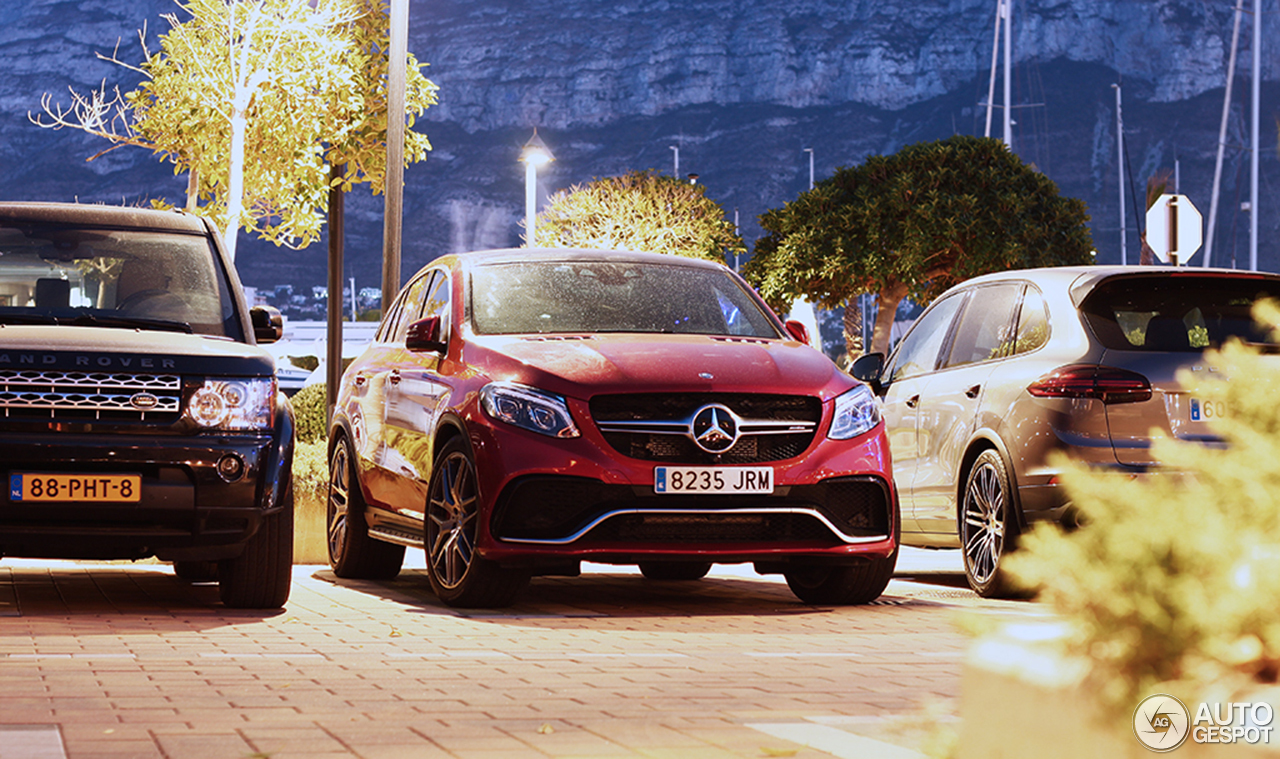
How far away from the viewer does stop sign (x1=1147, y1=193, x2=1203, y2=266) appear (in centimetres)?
1619

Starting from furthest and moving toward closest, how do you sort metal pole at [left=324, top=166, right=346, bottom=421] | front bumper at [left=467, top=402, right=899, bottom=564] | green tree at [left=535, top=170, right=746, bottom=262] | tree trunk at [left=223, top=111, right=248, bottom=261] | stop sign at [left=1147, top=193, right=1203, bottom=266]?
1. green tree at [left=535, top=170, right=746, bottom=262]
2. tree trunk at [left=223, top=111, right=248, bottom=261]
3. metal pole at [left=324, top=166, right=346, bottom=421]
4. stop sign at [left=1147, top=193, right=1203, bottom=266]
5. front bumper at [left=467, top=402, right=899, bottom=564]

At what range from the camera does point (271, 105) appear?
22.9 m

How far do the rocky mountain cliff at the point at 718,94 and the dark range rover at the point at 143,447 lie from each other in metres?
137

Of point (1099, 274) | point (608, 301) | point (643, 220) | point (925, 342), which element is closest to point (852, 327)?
point (643, 220)

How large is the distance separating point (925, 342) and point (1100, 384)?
2433 millimetres

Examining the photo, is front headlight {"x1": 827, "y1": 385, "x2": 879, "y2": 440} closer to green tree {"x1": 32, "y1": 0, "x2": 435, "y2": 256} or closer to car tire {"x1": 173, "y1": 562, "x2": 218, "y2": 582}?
car tire {"x1": 173, "y1": 562, "x2": 218, "y2": 582}

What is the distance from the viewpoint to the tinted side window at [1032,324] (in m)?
9.35

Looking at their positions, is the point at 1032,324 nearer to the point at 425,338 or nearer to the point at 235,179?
the point at 425,338

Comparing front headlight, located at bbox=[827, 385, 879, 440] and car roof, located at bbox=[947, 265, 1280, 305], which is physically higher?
car roof, located at bbox=[947, 265, 1280, 305]

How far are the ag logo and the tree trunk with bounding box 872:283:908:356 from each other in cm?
4235

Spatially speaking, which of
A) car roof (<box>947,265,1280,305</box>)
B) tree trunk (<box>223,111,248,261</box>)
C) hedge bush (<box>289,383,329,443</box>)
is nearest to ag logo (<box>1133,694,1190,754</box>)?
car roof (<box>947,265,1280,305</box>)

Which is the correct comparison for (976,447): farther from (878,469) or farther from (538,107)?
(538,107)

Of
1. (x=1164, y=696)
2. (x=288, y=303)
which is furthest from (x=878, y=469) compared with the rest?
(x=288, y=303)

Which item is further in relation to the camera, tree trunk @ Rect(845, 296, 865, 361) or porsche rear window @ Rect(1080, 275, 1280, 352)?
tree trunk @ Rect(845, 296, 865, 361)
